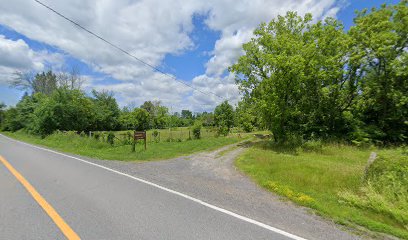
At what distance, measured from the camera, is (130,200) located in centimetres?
498

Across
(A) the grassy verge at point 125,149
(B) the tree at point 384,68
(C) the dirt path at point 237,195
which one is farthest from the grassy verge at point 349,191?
(B) the tree at point 384,68

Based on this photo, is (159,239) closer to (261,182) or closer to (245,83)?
(261,182)

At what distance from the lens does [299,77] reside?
1623cm

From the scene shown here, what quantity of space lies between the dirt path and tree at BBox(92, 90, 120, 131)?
4701 cm

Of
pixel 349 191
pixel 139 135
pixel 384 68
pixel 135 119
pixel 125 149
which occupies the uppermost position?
pixel 384 68

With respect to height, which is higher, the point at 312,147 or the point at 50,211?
the point at 312,147

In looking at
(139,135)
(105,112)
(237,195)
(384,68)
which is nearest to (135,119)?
(105,112)

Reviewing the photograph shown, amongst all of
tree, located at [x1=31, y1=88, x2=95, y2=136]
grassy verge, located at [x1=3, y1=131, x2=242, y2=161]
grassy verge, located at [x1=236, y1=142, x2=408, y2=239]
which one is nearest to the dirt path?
grassy verge, located at [x1=236, y1=142, x2=408, y2=239]

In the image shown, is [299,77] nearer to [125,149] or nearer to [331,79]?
[331,79]

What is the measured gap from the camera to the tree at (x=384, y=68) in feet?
55.5

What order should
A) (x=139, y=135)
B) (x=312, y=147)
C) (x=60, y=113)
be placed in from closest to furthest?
(x=139, y=135) → (x=312, y=147) → (x=60, y=113)

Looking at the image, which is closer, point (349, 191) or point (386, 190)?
point (386, 190)

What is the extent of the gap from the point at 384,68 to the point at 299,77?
8145mm

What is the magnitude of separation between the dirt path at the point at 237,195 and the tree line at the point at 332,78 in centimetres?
1005
